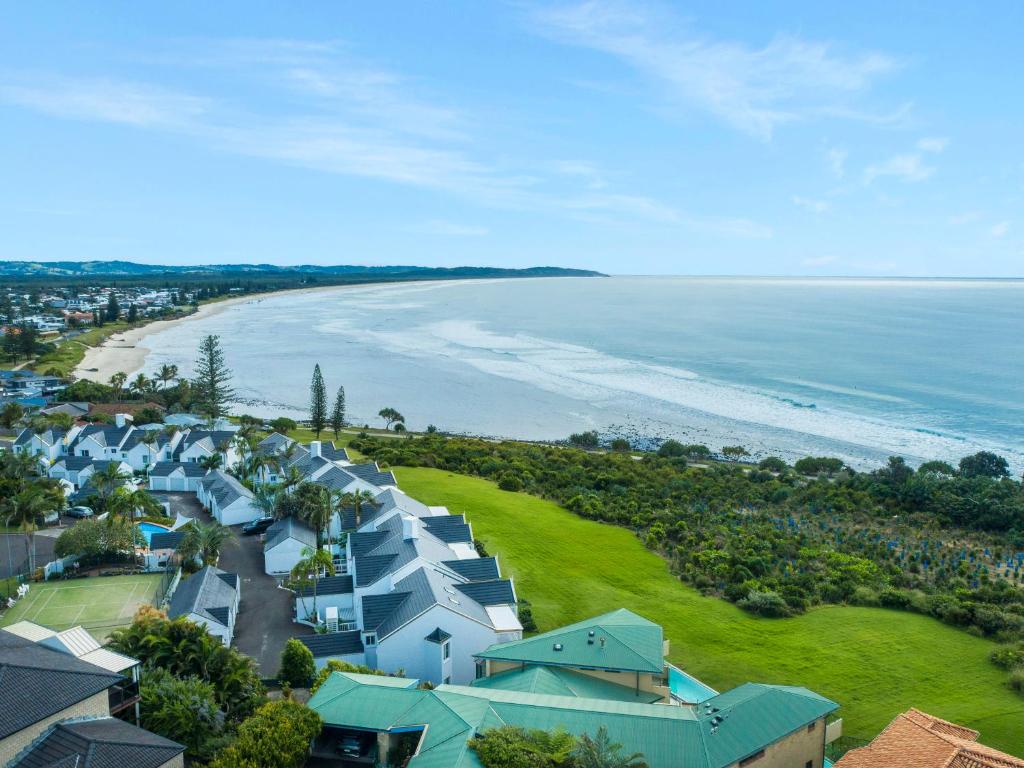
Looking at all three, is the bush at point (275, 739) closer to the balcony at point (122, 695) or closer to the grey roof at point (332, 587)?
the balcony at point (122, 695)

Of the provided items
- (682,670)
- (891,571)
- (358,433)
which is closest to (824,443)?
(891,571)

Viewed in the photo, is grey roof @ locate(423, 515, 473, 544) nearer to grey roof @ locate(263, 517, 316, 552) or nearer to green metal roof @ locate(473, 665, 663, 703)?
grey roof @ locate(263, 517, 316, 552)

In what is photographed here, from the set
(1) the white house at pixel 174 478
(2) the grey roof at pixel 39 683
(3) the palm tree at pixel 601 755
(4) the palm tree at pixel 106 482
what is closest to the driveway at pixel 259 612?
(2) the grey roof at pixel 39 683

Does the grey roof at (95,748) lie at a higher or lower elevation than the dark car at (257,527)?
higher

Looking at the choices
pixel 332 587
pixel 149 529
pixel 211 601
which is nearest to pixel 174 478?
pixel 149 529

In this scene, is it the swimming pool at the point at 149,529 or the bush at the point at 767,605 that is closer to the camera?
the bush at the point at 767,605

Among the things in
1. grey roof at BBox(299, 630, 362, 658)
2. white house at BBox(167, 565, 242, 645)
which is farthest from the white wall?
white house at BBox(167, 565, 242, 645)
